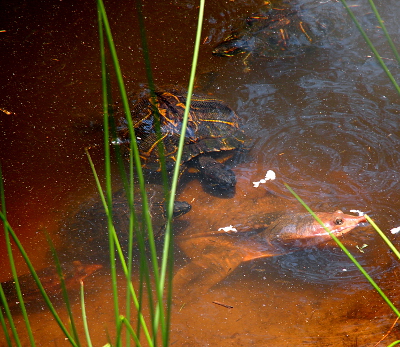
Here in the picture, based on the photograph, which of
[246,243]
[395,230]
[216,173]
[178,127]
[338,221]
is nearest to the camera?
[338,221]

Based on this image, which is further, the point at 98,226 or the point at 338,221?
the point at 98,226

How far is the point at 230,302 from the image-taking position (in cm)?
233

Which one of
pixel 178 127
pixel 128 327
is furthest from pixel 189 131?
pixel 128 327

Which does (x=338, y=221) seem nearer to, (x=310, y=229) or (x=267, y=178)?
(x=310, y=229)

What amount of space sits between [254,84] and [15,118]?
266 centimetres

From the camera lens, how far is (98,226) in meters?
2.87

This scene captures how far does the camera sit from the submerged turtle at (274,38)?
4.68 m

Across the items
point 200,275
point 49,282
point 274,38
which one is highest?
point 274,38

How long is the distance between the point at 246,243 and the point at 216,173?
0.76 m

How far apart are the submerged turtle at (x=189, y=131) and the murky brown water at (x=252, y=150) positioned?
222 millimetres

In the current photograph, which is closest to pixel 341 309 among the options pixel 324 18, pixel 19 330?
pixel 19 330

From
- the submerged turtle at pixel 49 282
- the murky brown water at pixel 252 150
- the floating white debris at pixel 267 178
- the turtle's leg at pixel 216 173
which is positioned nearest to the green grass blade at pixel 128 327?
the murky brown water at pixel 252 150

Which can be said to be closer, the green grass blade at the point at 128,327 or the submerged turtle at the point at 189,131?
the green grass blade at the point at 128,327

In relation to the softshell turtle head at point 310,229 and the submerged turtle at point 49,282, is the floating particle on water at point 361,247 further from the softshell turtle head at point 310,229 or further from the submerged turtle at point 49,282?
the submerged turtle at point 49,282
